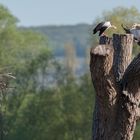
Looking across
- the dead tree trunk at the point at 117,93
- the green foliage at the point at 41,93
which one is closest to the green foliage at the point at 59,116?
the green foliage at the point at 41,93

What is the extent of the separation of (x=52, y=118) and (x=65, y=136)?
2.14 metres

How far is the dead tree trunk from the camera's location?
13484mm

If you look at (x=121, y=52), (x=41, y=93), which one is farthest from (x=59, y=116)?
(x=121, y=52)

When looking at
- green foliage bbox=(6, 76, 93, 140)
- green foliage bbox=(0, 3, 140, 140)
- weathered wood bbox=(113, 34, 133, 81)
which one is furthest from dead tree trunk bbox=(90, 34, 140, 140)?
green foliage bbox=(6, 76, 93, 140)

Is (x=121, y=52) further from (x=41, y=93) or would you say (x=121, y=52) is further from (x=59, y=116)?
(x=41, y=93)

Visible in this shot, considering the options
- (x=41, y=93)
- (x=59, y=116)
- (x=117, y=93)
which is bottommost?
(x=59, y=116)

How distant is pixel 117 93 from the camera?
13.8 metres

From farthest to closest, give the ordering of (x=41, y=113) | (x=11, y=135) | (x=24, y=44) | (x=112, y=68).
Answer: (x=24, y=44) → (x=41, y=113) → (x=11, y=135) → (x=112, y=68)

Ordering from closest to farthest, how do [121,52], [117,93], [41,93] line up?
[117,93]
[121,52]
[41,93]

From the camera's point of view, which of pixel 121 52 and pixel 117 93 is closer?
pixel 117 93

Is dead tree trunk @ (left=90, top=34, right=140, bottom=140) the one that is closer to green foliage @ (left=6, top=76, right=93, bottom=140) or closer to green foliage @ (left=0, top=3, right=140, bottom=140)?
green foliage @ (left=0, top=3, right=140, bottom=140)

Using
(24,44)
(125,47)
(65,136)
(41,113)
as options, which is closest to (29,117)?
(41,113)

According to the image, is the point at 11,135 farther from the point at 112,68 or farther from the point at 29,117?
the point at 112,68

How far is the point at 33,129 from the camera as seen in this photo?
47375mm
